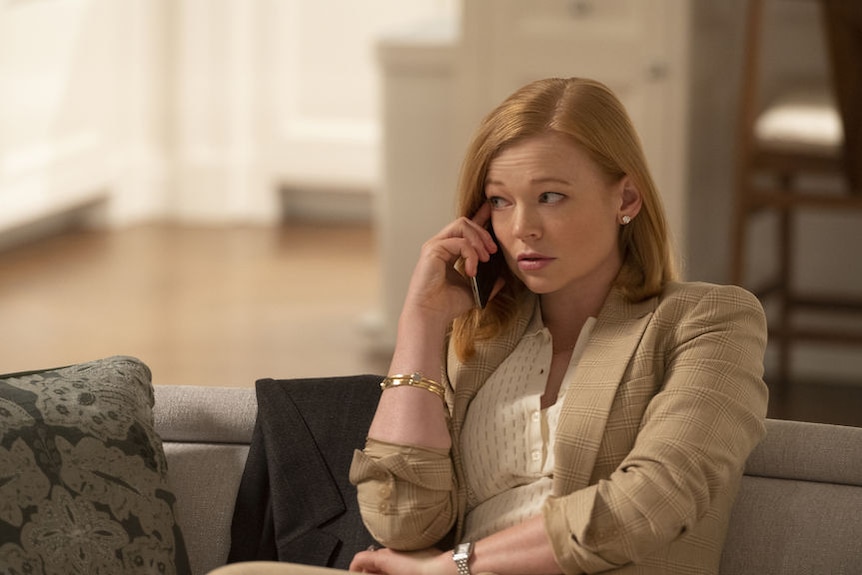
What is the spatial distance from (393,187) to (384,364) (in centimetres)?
54

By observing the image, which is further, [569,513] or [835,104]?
[835,104]

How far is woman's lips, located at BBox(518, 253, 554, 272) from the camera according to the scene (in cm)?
190

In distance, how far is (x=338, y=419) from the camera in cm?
213

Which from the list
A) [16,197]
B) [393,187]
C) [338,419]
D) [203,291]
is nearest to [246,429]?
[338,419]

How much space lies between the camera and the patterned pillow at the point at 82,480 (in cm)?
184

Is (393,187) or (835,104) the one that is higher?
(835,104)

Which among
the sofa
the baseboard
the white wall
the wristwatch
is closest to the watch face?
the wristwatch

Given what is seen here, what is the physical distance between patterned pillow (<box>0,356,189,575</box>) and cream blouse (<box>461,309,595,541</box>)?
0.41m

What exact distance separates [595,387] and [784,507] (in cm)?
33

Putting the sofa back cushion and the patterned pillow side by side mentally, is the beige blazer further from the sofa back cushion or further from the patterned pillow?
the patterned pillow

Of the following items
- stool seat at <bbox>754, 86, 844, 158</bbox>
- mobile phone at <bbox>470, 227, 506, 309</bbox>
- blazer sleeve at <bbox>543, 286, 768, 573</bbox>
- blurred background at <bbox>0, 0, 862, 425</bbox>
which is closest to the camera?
blazer sleeve at <bbox>543, 286, 768, 573</bbox>

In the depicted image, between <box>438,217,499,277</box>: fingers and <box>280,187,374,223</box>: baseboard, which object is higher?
<box>438,217,499,277</box>: fingers

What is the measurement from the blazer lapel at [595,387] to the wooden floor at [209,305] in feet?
7.44

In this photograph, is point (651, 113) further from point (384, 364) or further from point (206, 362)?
point (206, 362)
